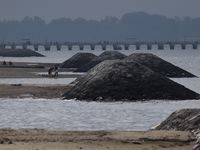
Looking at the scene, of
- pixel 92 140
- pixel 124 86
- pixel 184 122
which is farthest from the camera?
pixel 124 86

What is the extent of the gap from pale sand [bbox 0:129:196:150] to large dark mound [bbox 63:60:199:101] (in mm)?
14125

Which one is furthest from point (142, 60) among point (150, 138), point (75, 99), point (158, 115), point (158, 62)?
point (150, 138)

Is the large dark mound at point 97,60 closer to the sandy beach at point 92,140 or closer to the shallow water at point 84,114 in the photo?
the shallow water at point 84,114

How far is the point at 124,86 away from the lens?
103 ft

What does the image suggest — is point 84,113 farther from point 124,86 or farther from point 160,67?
point 160,67

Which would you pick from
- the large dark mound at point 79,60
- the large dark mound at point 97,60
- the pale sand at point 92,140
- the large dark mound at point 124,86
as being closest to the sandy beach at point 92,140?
the pale sand at point 92,140

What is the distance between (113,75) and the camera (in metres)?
32.3

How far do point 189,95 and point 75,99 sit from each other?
7.92 metres

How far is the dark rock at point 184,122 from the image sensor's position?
16.5m

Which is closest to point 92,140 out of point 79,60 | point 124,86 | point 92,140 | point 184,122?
point 92,140

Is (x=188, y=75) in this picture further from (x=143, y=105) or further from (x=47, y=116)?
(x=47, y=116)

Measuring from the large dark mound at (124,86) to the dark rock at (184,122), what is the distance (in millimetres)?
12141

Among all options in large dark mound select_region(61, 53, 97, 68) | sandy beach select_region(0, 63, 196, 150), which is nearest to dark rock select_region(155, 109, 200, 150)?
sandy beach select_region(0, 63, 196, 150)

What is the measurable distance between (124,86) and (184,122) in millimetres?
14192
